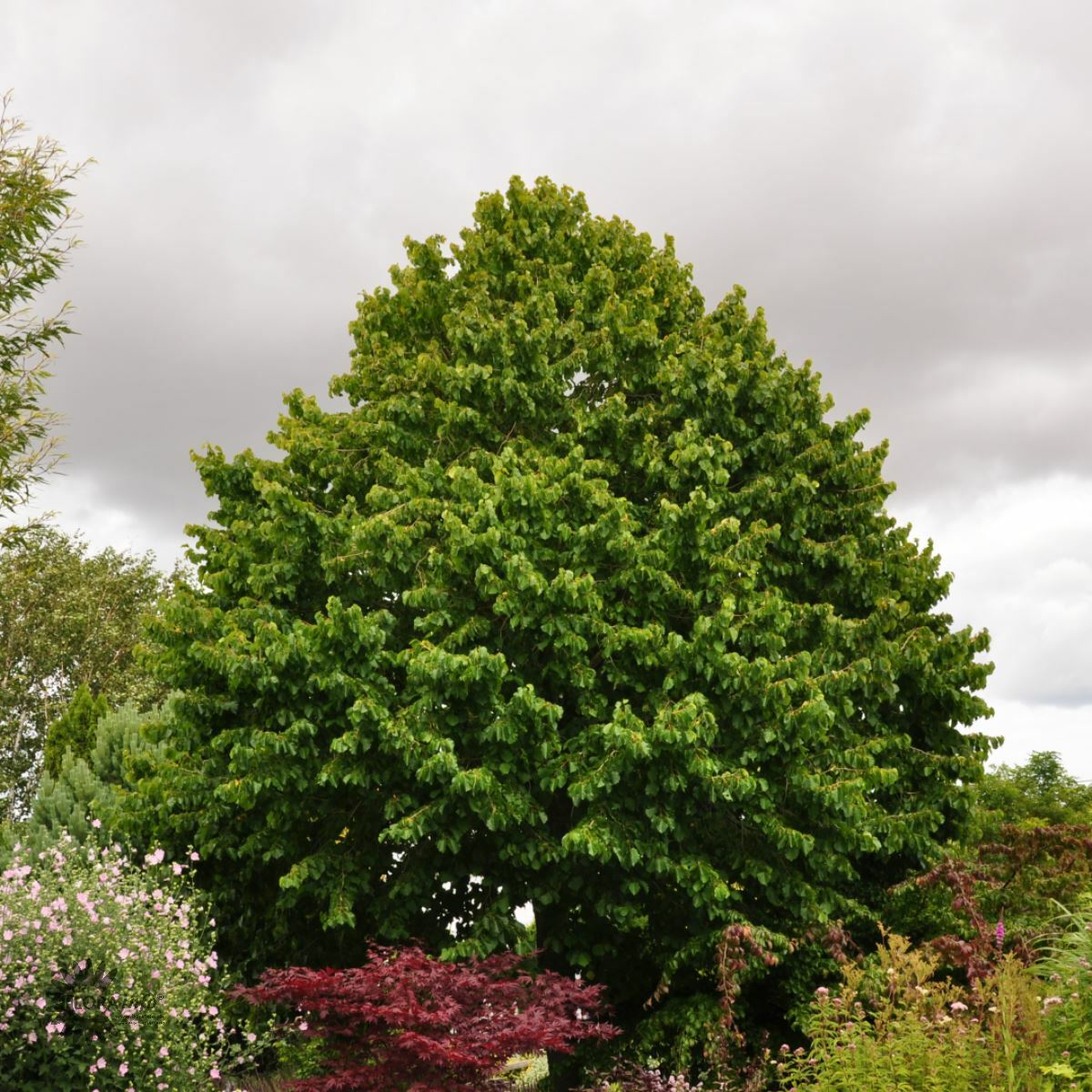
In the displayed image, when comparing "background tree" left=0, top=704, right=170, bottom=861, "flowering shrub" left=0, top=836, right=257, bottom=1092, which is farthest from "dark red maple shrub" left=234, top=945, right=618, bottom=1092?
"background tree" left=0, top=704, right=170, bottom=861

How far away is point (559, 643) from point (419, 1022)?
424 cm

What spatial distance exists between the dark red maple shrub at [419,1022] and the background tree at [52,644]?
95.5ft

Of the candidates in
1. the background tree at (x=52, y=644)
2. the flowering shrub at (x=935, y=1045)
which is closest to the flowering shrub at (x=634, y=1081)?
the flowering shrub at (x=935, y=1045)

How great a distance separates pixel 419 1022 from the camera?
32.4 feet

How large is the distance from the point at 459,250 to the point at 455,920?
31.9 feet

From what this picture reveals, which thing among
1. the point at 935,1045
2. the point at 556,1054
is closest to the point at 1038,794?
the point at 556,1054

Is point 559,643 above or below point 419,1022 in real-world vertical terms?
above

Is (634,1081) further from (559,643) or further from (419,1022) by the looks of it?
(559,643)

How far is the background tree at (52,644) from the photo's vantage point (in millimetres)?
38219

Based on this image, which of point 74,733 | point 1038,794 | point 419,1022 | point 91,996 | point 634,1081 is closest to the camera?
point 419,1022

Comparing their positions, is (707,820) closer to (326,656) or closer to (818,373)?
(326,656)

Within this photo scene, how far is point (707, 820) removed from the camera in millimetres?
13406

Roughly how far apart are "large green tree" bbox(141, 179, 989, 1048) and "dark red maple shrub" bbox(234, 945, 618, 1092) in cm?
157

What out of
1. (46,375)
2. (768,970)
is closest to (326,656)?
(768,970)
